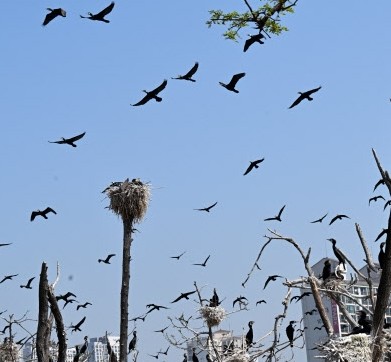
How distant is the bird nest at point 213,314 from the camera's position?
88.9 feet

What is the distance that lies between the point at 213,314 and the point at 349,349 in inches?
494

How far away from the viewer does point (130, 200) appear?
31125 mm

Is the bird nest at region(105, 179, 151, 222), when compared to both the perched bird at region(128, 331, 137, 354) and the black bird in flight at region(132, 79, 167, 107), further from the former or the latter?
the black bird in flight at region(132, 79, 167, 107)

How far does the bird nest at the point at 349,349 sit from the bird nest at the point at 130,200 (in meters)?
16.7

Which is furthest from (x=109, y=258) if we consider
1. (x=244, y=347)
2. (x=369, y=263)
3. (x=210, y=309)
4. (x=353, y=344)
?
(x=353, y=344)

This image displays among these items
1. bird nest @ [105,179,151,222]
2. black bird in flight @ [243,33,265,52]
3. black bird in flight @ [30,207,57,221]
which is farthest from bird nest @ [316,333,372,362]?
bird nest @ [105,179,151,222]

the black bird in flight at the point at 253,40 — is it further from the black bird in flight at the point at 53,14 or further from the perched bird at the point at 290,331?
the perched bird at the point at 290,331

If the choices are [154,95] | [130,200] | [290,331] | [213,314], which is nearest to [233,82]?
[154,95]

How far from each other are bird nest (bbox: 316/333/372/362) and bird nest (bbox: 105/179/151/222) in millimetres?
16668

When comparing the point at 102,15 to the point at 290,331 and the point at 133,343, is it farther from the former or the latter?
the point at 133,343

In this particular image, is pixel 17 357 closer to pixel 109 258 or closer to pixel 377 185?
pixel 109 258

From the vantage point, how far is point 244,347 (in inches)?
911

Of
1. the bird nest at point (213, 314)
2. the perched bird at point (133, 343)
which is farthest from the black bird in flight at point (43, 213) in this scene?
the perched bird at point (133, 343)

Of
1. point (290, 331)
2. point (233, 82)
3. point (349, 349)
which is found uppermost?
point (233, 82)
